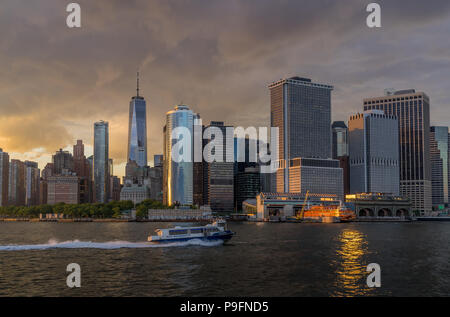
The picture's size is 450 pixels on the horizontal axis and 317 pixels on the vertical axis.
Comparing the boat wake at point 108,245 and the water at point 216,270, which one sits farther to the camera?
the boat wake at point 108,245

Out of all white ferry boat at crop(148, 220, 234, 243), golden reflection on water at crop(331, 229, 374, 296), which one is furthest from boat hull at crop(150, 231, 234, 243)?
golden reflection on water at crop(331, 229, 374, 296)

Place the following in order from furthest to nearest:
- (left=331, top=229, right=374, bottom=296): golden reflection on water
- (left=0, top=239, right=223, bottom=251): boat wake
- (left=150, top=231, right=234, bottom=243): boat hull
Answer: (left=150, top=231, right=234, bottom=243): boat hull < (left=0, top=239, right=223, bottom=251): boat wake < (left=331, top=229, right=374, bottom=296): golden reflection on water

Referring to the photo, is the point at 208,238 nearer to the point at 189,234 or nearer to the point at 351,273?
the point at 189,234

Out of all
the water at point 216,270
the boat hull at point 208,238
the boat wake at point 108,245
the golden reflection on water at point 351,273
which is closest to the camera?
the golden reflection on water at point 351,273

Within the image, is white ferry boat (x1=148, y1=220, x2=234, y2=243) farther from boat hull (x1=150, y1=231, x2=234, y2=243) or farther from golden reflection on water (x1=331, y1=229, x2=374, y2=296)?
golden reflection on water (x1=331, y1=229, x2=374, y2=296)

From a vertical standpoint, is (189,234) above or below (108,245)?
above

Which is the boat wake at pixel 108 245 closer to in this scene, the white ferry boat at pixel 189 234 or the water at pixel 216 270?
the water at pixel 216 270

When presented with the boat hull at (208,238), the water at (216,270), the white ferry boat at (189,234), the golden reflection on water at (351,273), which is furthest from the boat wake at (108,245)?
the golden reflection on water at (351,273)

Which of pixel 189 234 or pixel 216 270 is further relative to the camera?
pixel 189 234

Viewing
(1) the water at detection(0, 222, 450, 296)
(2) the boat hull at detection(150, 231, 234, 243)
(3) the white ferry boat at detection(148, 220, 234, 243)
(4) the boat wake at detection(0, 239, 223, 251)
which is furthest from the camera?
(3) the white ferry boat at detection(148, 220, 234, 243)

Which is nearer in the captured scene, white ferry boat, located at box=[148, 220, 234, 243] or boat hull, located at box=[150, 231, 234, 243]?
boat hull, located at box=[150, 231, 234, 243]

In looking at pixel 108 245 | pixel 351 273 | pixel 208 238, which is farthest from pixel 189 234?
pixel 351 273
